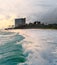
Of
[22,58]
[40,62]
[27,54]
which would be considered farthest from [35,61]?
[27,54]

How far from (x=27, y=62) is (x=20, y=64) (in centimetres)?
49

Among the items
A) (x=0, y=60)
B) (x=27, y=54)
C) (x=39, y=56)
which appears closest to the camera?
(x=0, y=60)

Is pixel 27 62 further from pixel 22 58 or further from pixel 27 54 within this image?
pixel 27 54

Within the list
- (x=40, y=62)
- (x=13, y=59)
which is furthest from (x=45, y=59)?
(x=13, y=59)

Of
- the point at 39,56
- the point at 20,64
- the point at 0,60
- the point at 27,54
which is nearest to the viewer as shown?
the point at 20,64

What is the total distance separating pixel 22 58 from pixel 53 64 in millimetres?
1959

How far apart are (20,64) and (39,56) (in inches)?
81.7

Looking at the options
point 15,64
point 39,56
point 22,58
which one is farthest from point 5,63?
point 39,56

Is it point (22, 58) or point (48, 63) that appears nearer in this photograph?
point (48, 63)

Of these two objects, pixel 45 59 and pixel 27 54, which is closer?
pixel 45 59

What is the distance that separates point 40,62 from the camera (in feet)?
39.7

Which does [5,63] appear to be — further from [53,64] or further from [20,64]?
[53,64]

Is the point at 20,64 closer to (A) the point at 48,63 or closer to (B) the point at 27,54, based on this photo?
(A) the point at 48,63

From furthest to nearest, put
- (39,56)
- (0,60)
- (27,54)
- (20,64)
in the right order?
1. (27,54)
2. (39,56)
3. (0,60)
4. (20,64)
